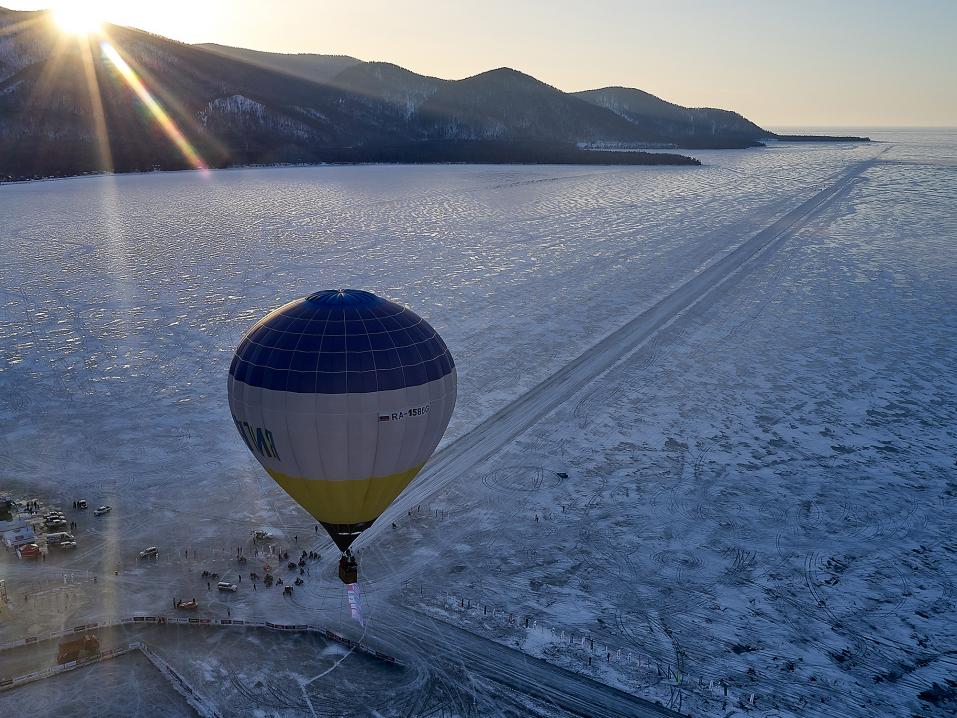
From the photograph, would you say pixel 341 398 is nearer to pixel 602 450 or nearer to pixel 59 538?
pixel 59 538

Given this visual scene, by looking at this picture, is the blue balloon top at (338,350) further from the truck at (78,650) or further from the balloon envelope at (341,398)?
the truck at (78,650)

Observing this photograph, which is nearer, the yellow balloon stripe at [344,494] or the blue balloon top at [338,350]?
the blue balloon top at [338,350]

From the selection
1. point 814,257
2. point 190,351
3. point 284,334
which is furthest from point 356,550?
point 814,257

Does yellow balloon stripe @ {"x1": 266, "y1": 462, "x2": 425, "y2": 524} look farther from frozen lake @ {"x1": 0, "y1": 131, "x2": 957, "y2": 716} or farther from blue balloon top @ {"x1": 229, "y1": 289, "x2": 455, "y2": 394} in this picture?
frozen lake @ {"x1": 0, "y1": 131, "x2": 957, "y2": 716}

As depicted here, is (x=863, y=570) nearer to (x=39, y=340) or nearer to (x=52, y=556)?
(x=52, y=556)

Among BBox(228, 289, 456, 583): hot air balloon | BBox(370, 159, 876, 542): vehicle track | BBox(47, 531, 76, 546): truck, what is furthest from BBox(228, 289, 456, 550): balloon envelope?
BBox(47, 531, 76, 546): truck

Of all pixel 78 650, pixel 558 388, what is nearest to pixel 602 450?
pixel 558 388

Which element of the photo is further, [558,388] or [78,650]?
[558,388]

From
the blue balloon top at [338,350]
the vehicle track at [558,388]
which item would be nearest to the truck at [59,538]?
the vehicle track at [558,388]
